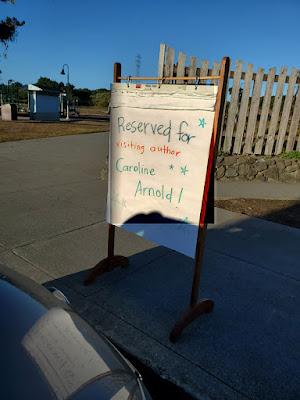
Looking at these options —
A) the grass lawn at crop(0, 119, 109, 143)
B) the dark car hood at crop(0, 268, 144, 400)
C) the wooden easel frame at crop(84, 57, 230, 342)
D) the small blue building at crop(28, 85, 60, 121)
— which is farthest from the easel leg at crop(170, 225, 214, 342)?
the small blue building at crop(28, 85, 60, 121)

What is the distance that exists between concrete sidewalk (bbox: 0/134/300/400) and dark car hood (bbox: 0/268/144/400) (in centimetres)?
85

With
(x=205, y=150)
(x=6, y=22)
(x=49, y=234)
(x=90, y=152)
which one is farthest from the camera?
(x=6, y=22)

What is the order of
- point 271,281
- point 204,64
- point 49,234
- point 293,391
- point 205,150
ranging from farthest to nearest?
point 204,64 < point 49,234 < point 271,281 < point 205,150 < point 293,391

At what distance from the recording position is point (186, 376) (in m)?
2.12

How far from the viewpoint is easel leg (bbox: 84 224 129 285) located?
3.07 meters

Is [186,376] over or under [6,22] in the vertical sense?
under

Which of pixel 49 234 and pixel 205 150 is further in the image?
pixel 49 234

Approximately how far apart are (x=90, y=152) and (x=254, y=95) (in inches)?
231

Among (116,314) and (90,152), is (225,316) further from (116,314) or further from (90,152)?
(90,152)

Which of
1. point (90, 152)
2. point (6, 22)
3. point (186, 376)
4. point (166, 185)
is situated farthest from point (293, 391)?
point (6, 22)

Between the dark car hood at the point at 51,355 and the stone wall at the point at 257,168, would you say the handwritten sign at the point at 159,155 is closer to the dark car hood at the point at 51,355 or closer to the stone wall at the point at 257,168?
the dark car hood at the point at 51,355

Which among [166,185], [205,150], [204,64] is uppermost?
[204,64]

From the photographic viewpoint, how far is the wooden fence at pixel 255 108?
652 centimetres

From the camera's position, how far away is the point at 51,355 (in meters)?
1.36
